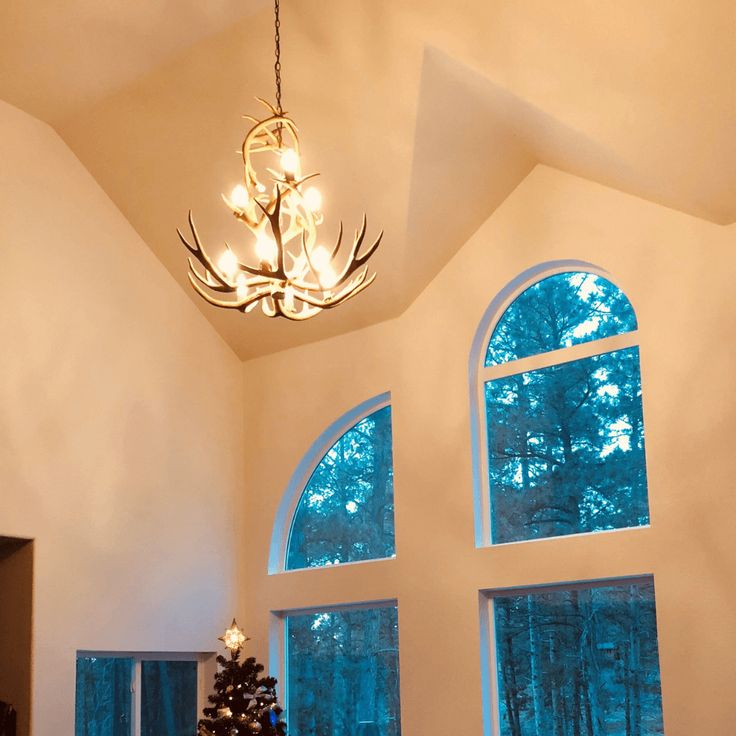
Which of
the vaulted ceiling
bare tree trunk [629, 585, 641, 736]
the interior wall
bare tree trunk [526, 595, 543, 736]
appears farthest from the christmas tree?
the vaulted ceiling

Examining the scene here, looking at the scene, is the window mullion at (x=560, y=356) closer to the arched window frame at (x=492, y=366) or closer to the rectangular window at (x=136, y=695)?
the arched window frame at (x=492, y=366)

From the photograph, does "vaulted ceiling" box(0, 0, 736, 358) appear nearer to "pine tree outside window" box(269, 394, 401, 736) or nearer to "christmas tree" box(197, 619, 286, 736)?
"pine tree outside window" box(269, 394, 401, 736)

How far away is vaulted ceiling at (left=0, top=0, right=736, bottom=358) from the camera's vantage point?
5.30 m

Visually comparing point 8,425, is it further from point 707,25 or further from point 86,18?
point 707,25

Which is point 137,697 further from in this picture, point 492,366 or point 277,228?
point 277,228

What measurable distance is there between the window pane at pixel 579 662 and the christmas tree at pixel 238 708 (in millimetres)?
1385

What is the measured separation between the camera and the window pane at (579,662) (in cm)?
622

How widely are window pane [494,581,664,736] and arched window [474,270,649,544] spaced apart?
42 cm

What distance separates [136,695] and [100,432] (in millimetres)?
1700

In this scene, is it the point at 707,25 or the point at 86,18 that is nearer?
the point at 707,25

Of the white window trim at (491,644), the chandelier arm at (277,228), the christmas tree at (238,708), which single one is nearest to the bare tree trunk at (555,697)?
the white window trim at (491,644)

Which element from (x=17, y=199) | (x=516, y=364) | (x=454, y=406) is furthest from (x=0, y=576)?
(x=516, y=364)

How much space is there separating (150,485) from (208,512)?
61cm

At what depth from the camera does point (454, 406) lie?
7.15 meters
